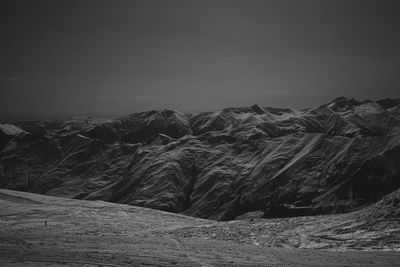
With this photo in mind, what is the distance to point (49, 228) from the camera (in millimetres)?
56438

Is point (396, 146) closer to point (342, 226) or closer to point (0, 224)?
point (342, 226)

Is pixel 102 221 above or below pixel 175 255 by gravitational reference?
below

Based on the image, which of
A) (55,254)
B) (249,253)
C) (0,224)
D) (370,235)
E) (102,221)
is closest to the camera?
(55,254)

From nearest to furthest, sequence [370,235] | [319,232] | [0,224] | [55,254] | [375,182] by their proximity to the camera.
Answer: [55,254] < [370,235] < [319,232] < [0,224] < [375,182]

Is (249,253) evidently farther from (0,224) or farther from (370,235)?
(0,224)

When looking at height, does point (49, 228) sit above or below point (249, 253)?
below

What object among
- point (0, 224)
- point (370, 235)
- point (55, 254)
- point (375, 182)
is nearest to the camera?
point (55, 254)

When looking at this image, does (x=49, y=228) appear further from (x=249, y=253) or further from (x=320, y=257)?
(x=320, y=257)

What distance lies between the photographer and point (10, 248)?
3394cm

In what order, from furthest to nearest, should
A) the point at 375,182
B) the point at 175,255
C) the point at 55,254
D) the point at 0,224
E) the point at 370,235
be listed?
the point at 375,182 → the point at 0,224 → the point at 370,235 → the point at 175,255 → the point at 55,254

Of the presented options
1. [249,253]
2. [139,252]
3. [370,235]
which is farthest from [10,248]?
[370,235]

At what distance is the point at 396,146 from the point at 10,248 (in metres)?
205

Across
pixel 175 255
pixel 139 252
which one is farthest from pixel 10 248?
pixel 175 255

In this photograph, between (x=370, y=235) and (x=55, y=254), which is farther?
(x=370, y=235)
